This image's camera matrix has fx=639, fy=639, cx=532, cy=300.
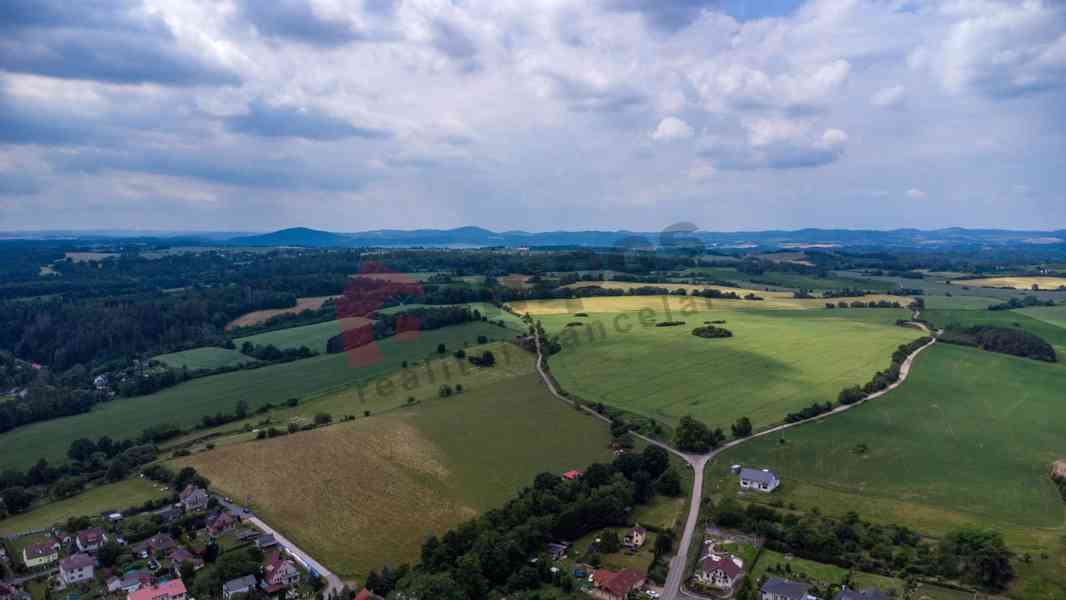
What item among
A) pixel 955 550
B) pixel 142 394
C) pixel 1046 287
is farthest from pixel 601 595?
pixel 1046 287

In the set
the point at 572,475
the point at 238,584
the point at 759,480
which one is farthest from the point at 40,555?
the point at 759,480

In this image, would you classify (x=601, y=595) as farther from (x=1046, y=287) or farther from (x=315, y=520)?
(x=1046, y=287)

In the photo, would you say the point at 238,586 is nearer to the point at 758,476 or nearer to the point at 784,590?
the point at 784,590

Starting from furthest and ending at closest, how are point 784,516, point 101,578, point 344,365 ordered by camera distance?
1. point 344,365
2. point 784,516
3. point 101,578

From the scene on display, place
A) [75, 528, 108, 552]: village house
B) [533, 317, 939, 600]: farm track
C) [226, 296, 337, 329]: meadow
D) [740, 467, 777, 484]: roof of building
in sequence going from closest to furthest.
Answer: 1. [533, 317, 939, 600]: farm track
2. [75, 528, 108, 552]: village house
3. [740, 467, 777, 484]: roof of building
4. [226, 296, 337, 329]: meadow

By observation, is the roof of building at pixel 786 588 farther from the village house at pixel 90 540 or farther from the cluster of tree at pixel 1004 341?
the cluster of tree at pixel 1004 341

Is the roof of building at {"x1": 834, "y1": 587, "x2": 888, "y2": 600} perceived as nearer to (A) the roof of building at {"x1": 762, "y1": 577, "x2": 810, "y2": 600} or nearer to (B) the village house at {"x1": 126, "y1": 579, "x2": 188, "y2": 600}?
(A) the roof of building at {"x1": 762, "y1": 577, "x2": 810, "y2": 600}

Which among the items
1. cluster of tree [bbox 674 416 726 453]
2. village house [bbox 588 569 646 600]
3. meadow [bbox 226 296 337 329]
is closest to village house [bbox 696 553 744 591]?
village house [bbox 588 569 646 600]
